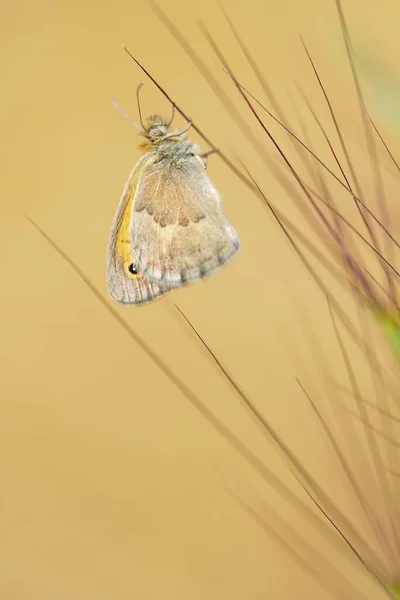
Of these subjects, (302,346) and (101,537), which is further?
(302,346)

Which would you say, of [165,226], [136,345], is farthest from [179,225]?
[136,345]

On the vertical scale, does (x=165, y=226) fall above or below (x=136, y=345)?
above

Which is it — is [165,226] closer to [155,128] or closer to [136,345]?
[155,128]

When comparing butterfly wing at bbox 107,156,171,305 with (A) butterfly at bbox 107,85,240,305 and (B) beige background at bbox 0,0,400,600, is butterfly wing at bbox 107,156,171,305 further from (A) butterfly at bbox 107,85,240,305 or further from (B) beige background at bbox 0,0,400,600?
(B) beige background at bbox 0,0,400,600

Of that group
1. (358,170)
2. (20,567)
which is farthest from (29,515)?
(358,170)

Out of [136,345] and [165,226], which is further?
[136,345]

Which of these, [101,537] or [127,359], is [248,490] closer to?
[101,537]

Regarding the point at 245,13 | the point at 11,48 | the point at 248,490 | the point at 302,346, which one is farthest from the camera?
the point at 11,48

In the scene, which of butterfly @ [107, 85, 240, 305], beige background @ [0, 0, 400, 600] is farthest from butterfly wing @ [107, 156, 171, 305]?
beige background @ [0, 0, 400, 600]
